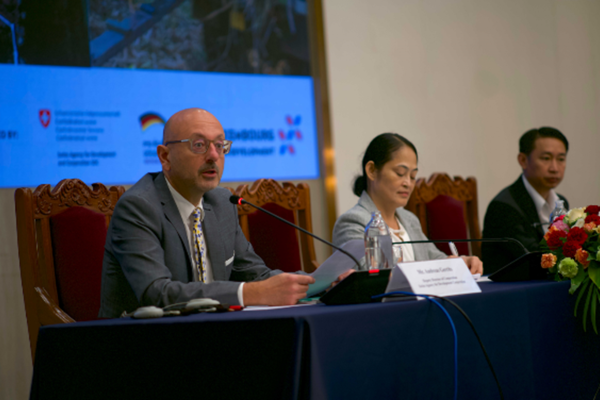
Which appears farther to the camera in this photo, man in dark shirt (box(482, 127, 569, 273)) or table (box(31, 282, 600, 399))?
man in dark shirt (box(482, 127, 569, 273))

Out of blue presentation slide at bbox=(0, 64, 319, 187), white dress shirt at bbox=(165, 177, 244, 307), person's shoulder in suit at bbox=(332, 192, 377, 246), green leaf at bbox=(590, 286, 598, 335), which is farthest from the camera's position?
blue presentation slide at bbox=(0, 64, 319, 187)

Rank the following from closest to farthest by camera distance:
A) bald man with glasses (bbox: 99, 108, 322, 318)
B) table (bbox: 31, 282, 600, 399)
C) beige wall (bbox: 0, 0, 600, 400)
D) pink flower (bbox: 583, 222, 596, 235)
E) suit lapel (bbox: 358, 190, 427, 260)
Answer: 1. table (bbox: 31, 282, 600, 399)
2. bald man with glasses (bbox: 99, 108, 322, 318)
3. pink flower (bbox: 583, 222, 596, 235)
4. suit lapel (bbox: 358, 190, 427, 260)
5. beige wall (bbox: 0, 0, 600, 400)

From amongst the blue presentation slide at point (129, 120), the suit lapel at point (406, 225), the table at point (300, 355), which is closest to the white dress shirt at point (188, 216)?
the table at point (300, 355)

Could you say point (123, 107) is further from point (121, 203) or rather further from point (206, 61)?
point (121, 203)

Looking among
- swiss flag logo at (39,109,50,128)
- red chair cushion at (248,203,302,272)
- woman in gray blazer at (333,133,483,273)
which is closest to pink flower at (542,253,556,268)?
woman in gray blazer at (333,133,483,273)

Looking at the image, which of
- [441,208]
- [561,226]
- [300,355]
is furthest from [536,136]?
[300,355]

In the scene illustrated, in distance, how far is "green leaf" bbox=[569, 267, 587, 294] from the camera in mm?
1654

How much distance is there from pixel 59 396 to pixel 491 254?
213cm

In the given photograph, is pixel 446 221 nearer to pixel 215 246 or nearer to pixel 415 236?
pixel 415 236

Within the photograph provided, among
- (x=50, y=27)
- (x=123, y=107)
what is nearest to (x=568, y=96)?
(x=123, y=107)

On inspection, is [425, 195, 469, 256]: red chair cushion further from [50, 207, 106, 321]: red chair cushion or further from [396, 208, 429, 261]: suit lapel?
[50, 207, 106, 321]: red chair cushion

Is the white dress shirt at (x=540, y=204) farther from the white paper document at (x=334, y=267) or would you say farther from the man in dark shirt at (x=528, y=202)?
the white paper document at (x=334, y=267)

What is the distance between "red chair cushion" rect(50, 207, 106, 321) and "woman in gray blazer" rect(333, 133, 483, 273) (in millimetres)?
940

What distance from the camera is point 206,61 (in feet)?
11.0
